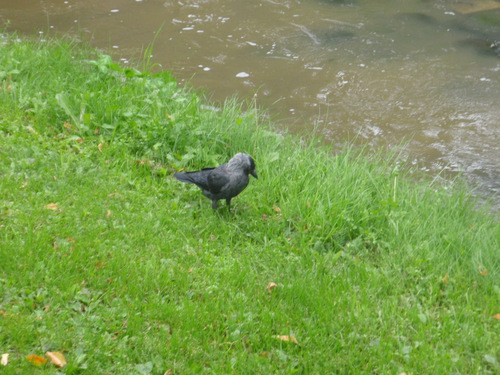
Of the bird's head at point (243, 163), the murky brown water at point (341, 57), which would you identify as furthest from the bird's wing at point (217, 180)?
the murky brown water at point (341, 57)

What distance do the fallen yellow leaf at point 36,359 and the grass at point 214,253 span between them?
4 centimetres

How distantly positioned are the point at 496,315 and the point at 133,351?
2.56 meters

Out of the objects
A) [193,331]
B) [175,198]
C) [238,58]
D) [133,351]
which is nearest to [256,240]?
[175,198]

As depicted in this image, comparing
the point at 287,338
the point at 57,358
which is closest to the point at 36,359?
the point at 57,358

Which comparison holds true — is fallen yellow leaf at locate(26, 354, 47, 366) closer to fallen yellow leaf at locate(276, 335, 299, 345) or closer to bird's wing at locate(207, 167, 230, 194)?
fallen yellow leaf at locate(276, 335, 299, 345)

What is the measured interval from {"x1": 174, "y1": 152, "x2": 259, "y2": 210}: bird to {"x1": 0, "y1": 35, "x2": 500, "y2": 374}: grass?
24 cm

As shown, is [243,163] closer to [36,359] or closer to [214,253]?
[214,253]


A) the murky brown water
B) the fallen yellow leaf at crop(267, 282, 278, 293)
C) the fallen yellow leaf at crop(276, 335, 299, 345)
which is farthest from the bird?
the murky brown water

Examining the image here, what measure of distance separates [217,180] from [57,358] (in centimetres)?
213

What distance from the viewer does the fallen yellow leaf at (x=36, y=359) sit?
344cm

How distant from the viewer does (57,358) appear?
11.5ft

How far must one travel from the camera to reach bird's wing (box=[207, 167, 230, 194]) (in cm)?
515

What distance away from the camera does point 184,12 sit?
1155cm

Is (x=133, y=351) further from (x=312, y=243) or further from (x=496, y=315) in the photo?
(x=496, y=315)
